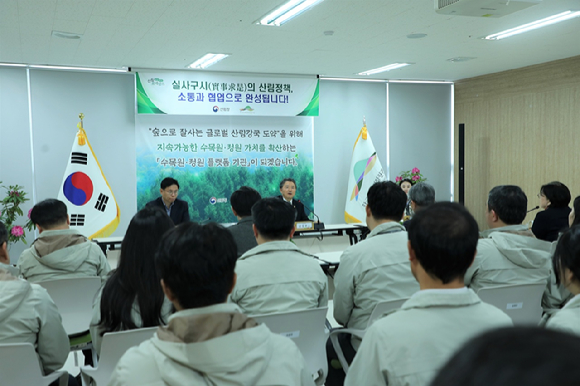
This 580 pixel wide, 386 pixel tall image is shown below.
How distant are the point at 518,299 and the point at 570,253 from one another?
85 centimetres

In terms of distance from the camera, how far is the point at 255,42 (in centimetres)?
589

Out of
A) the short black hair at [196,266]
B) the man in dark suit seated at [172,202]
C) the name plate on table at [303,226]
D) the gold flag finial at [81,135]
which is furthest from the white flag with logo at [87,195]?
the short black hair at [196,266]

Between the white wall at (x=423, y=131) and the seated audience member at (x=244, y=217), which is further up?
the white wall at (x=423, y=131)

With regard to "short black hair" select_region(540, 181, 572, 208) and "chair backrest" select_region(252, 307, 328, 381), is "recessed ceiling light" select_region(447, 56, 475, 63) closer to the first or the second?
"short black hair" select_region(540, 181, 572, 208)

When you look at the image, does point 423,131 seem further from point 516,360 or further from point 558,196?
point 516,360

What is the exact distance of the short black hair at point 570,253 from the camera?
5.79 feet

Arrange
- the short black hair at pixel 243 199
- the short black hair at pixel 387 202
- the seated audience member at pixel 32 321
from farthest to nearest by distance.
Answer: the short black hair at pixel 243 199
the short black hair at pixel 387 202
the seated audience member at pixel 32 321

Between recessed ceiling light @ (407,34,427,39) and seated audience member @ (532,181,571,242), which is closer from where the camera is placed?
seated audience member @ (532,181,571,242)

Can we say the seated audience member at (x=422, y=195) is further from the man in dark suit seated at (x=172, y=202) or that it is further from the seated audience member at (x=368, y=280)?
the man in dark suit seated at (x=172, y=202)

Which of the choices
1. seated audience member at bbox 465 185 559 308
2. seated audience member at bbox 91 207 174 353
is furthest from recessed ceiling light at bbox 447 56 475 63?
seated audience member at bbox 91 207 174 353

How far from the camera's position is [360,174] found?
8.62 meters

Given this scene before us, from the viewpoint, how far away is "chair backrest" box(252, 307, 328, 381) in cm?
209

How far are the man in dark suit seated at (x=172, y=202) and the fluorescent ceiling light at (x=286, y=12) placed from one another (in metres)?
2.21

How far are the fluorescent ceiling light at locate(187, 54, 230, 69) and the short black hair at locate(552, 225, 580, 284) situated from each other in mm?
5507
